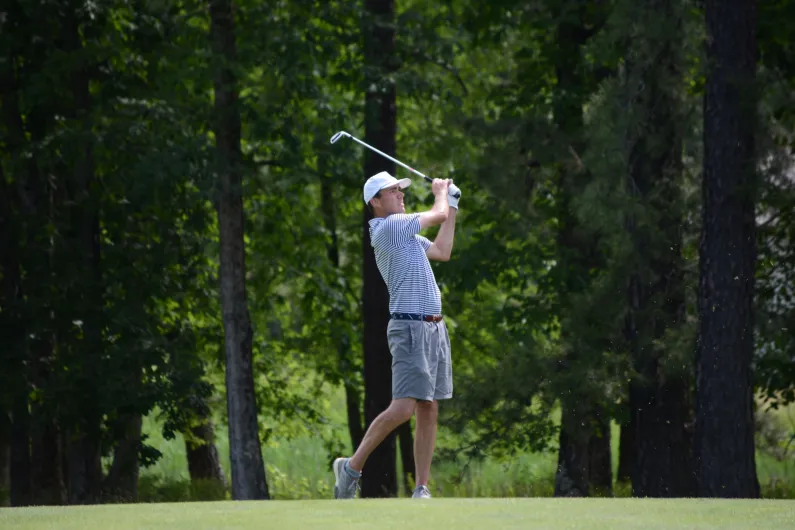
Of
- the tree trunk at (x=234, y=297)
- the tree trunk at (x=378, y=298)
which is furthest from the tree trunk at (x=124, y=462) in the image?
the tree trunk at (x=378, y=298)

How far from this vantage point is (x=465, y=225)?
19.3 metres

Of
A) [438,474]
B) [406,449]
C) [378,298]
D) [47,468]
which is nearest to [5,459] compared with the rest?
[47,468]

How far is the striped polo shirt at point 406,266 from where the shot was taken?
8.45 meters

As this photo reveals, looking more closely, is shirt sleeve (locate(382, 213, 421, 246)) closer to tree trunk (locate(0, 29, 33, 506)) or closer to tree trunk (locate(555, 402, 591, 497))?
tree trunk (locate(555, 402, 591, 497))

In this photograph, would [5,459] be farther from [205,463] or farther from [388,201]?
[388,201]

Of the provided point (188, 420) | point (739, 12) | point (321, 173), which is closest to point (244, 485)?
point (188, 420)

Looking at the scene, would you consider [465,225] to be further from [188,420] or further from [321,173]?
[188,420]

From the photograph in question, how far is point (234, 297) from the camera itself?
16922 millimetres

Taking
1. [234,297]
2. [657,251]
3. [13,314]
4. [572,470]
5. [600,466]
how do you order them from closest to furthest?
[657,251] → [572,470] → [234,297] → [600,466] → [13,314]

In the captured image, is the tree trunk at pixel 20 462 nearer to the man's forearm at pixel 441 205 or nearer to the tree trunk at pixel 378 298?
the tree trunk at pixel 378 298

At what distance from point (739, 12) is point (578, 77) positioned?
4.56 metres

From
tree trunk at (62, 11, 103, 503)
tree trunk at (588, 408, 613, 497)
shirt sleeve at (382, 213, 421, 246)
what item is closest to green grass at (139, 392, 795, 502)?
tree trunk at (588, 408, 613, 497)

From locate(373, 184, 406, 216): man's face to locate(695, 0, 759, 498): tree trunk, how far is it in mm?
5220

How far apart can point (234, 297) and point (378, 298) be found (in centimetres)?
173
